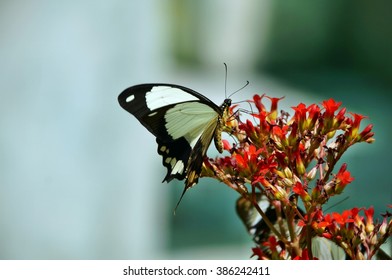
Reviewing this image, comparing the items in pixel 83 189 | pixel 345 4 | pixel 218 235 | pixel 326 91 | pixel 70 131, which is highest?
pixel 345 4

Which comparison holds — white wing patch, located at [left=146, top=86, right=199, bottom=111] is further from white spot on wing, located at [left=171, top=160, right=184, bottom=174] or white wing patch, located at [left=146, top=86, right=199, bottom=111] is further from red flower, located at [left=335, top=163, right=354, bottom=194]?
red flower, located at [left=335, top=163, right=354, bottom=194]

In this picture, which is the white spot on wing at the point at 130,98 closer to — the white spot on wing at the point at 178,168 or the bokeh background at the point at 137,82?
the white spot on wing at the point at 178,168

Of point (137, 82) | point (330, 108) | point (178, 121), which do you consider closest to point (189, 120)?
point (178, 121)

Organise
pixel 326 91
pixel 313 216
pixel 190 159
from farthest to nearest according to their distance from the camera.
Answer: pixel 326 91 < pixel 190 159 < pixel 313 216

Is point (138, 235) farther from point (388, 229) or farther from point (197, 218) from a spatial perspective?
point (388, 229)

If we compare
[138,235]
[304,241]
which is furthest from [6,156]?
[304,241]

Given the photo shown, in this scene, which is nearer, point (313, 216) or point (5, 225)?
point (313, 216)
